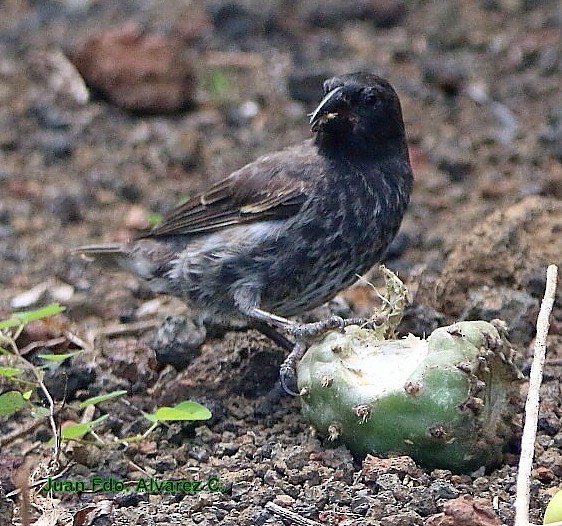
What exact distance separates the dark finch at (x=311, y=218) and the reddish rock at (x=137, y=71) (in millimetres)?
3040

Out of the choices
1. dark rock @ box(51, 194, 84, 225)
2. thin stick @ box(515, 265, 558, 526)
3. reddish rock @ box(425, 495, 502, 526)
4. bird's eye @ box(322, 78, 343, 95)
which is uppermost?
bird's eye @ box(322, 78, 343, 95)

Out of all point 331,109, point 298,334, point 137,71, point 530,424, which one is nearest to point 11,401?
point 298,334

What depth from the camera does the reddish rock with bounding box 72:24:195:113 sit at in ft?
26.7

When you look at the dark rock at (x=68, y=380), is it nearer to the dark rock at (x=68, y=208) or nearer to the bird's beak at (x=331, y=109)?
the bird's beak at (x=331, y=109)

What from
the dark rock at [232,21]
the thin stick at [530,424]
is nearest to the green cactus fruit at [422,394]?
the thin stick at [530,424]

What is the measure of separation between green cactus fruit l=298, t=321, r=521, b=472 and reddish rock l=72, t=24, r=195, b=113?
4.70 m

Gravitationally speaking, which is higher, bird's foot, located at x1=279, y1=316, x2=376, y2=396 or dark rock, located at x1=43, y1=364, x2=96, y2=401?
bird's foot, located at x1=279, y1=316, x2=376, y2=396

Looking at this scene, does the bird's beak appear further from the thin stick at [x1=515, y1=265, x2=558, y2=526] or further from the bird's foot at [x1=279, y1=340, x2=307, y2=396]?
the thin stick at [x1=515, y1=265, x2=558, y2=526]

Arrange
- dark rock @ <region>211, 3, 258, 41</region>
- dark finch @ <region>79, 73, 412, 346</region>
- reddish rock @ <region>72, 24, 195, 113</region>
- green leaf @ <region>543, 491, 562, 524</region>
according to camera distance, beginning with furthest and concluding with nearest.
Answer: dark rock @ <region>211, 3, 258, 41</region> < reddish rock @ <region>72, 24, 195, 113</region> < dark finch @ <region>79, 73, 412, 346</region> < green leaf @ <region>543, 491, 562, 524</region>

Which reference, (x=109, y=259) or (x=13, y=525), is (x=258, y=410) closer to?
(x=13, y=525)

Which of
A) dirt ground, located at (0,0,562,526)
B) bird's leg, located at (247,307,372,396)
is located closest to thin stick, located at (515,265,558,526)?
dirt ground, located at (0,0,562,526)

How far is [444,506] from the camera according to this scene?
319cm

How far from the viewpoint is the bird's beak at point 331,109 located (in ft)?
16.1

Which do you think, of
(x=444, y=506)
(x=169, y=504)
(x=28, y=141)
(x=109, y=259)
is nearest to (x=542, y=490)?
(x=444, y=506)
